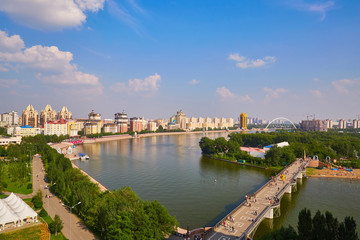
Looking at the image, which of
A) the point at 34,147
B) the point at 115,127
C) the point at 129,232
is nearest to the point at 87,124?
the point at 115,127

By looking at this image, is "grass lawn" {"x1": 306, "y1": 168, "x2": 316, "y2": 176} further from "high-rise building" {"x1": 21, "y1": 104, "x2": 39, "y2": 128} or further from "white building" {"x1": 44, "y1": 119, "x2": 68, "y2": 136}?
"high-rise building" {"x1": 21, "y1": 104, "x2": 39, "y2": 128}

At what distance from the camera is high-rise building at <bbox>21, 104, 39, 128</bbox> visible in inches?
2867

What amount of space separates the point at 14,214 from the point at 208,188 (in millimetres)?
14431

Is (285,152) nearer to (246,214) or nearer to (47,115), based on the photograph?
(246,214)

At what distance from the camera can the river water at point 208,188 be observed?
1601 cm

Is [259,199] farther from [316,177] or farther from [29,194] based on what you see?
[29,194]

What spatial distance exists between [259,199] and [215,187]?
5.82 m

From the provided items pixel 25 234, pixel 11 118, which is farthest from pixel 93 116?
pixel 25 234

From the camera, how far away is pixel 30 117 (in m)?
73.6

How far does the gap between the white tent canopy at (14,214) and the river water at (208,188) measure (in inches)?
304

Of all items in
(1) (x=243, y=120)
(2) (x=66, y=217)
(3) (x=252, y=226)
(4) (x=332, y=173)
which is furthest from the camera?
(1) (x=243, y=120)

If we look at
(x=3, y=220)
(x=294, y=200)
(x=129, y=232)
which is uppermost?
(x=129, y=232)

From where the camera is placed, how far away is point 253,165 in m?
31.3

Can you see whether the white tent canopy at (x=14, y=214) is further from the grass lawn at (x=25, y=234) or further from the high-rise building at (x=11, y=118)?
the high-rise building at (x=11, y=118)
